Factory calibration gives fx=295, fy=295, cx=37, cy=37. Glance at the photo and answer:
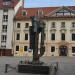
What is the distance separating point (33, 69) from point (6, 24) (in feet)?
161

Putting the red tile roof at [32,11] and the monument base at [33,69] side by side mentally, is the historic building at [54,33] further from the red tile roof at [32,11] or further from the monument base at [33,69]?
the monument base at [33,69]

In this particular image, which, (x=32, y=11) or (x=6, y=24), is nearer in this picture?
(x=6, y=24)

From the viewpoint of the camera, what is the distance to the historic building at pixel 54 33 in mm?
63906

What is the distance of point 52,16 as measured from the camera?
65750 millimetres

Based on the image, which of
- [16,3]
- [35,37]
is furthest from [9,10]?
[35,37]

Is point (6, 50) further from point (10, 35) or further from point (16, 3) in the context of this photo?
point (16, 3)

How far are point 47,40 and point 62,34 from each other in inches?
139

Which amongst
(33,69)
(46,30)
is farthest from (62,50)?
(33,69)

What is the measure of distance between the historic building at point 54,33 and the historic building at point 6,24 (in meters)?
1.17

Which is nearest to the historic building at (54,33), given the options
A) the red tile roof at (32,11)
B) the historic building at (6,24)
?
the red tile roof at (32,11)

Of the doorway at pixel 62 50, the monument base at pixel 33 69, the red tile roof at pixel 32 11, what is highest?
the red tile roof at pixel 32 11

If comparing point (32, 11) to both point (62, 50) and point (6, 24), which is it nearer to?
point (6, 24)

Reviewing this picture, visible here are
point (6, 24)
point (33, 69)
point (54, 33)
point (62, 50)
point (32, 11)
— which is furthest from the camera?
point (32, 11)

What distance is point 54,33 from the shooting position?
65.0 m
